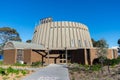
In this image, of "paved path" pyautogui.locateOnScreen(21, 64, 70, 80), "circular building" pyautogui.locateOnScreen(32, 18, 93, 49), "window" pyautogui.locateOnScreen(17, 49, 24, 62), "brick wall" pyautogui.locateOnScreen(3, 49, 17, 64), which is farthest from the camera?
"circular building" pyautogui.locateOnScreen(32, 18, 93, 49)

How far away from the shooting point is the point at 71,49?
3725cm

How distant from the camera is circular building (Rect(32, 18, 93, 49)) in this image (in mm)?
41331

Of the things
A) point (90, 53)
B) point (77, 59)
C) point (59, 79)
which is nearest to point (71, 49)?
point (77, 59)

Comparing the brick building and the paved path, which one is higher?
the brick building

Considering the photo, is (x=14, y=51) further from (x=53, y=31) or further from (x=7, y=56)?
(x=53, y=31)

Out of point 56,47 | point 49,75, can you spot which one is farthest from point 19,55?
point 49,75

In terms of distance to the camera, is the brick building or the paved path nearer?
the paved path

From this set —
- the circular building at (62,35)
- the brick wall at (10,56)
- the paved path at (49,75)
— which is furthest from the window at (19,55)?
the paved path at (49,75)

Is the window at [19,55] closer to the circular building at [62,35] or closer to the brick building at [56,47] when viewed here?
the brick building at [56,47]

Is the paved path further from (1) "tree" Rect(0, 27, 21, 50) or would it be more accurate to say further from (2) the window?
(1) "tree" Rect(0, 27, 21, 50)

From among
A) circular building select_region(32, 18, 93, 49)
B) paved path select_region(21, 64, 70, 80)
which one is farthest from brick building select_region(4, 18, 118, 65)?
paved path select_region(21, 64, 70, 80)

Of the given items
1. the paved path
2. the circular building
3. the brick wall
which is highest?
the circular building

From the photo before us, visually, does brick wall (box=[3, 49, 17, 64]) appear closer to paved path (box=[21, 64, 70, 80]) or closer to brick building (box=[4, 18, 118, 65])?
brick building (box=[4, 18, 118, 65])

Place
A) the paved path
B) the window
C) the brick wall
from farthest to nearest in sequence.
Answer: the window → the brick wall → the paved path
